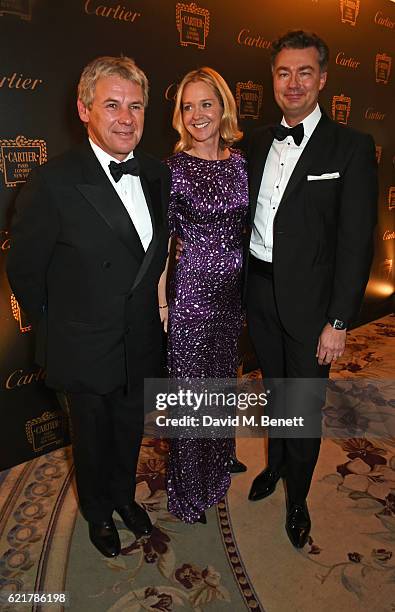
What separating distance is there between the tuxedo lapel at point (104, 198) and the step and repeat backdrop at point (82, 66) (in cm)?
83

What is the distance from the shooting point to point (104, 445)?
2059mm

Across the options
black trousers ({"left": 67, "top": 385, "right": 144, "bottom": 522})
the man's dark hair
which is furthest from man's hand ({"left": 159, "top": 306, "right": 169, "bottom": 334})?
the man's dark hair

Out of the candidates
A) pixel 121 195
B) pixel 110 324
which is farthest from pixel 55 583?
pixel 121 195

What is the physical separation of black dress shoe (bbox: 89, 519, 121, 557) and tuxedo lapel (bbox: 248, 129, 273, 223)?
1.39m

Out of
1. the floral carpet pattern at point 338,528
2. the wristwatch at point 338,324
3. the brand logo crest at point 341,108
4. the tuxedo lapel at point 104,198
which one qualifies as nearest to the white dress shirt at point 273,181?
the wristwatch at point 338,324

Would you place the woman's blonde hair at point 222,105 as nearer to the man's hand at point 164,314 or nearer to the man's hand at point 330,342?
the man's hand at point 164,314

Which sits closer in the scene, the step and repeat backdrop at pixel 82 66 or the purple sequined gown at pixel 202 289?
the purple sequined gown at pixel 202 289

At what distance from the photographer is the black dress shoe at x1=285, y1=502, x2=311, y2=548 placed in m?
2.18

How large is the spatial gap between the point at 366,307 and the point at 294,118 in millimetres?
3291

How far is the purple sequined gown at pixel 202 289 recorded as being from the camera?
6.82 ft

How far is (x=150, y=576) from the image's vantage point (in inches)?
79.7

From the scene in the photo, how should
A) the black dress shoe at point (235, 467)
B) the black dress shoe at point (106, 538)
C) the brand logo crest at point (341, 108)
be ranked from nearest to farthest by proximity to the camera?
the black dress shoe at point (106, 538)
the black dress shoe at point (235, 467)
the brand logo crest at point (341, 108)

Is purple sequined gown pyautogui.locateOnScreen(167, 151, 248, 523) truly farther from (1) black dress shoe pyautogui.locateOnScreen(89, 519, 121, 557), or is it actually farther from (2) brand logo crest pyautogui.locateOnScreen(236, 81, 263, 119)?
(2) brand logo crest pyautogui.locateOnScreen(236, 81, 263, 119)

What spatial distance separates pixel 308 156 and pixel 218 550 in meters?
1.60
